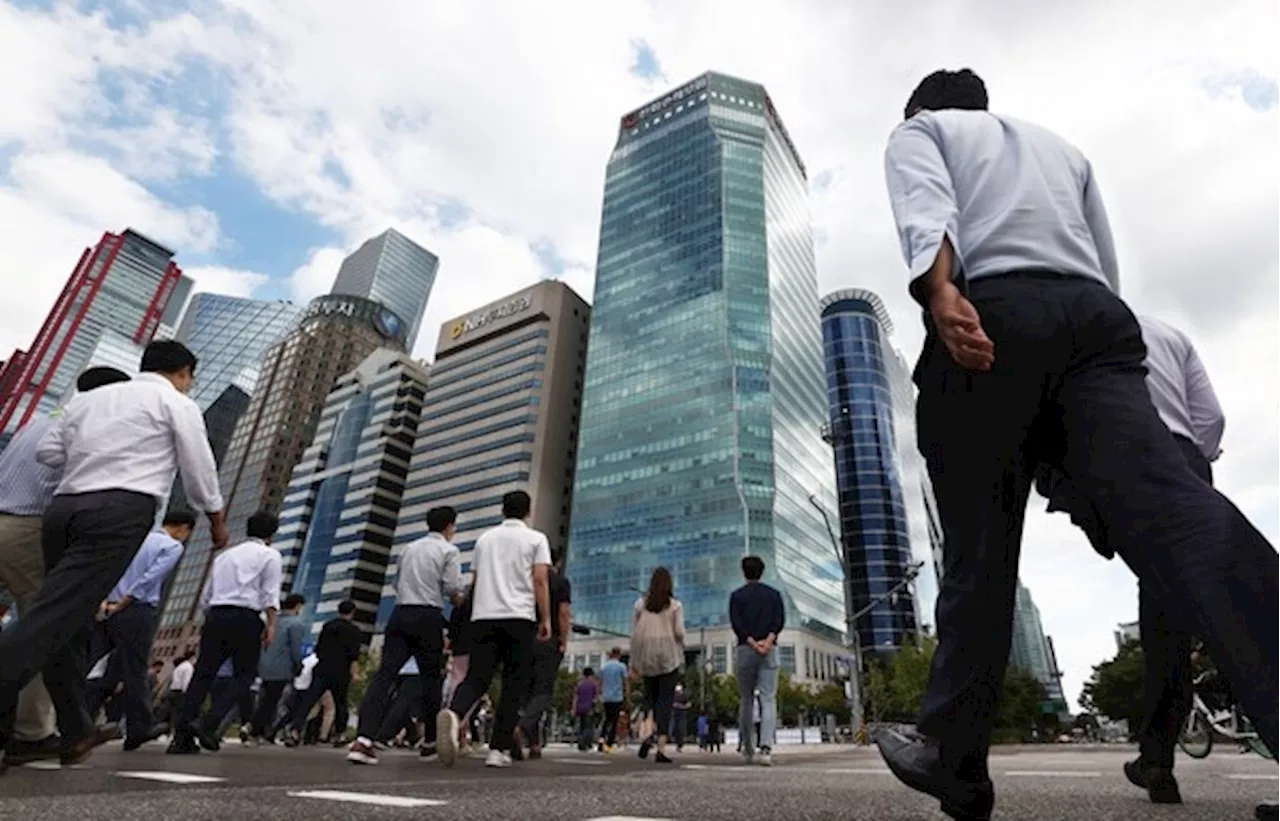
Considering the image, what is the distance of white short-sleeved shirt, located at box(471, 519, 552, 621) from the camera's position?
5.41m

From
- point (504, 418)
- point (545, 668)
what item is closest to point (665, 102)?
point (504, 418)

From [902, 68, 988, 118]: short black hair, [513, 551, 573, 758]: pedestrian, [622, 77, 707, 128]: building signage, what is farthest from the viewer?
[622, 77, 707, 128]: building signage

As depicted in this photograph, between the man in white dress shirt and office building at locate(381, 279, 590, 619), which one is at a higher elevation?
office building at locate(381, 279, 590, 619)

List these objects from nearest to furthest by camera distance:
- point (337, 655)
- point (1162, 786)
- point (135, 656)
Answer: point (1162, 786) < point (135, 656) < point (337, 655)

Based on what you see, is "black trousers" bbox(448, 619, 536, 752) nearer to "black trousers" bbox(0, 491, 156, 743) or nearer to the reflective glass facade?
"black trousers" bbox(0, 491, 156, 743)

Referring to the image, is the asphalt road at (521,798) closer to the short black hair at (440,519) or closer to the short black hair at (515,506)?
the short black hair at (515,506)

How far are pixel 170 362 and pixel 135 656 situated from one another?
2.82m

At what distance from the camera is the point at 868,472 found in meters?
117

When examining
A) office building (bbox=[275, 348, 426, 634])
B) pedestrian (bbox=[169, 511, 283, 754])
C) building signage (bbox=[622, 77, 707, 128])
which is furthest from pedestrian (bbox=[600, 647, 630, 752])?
building signage (bbox=[622, 77, 707, 128])

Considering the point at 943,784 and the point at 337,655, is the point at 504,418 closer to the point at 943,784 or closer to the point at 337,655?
the point at 337,655

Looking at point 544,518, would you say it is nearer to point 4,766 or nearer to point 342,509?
point 342,509

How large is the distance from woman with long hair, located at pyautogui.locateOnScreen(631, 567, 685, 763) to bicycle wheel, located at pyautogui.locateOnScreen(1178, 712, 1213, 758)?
20.9 feet

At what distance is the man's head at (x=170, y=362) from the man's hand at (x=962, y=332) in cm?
391

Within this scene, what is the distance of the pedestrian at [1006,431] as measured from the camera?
1.53 m
